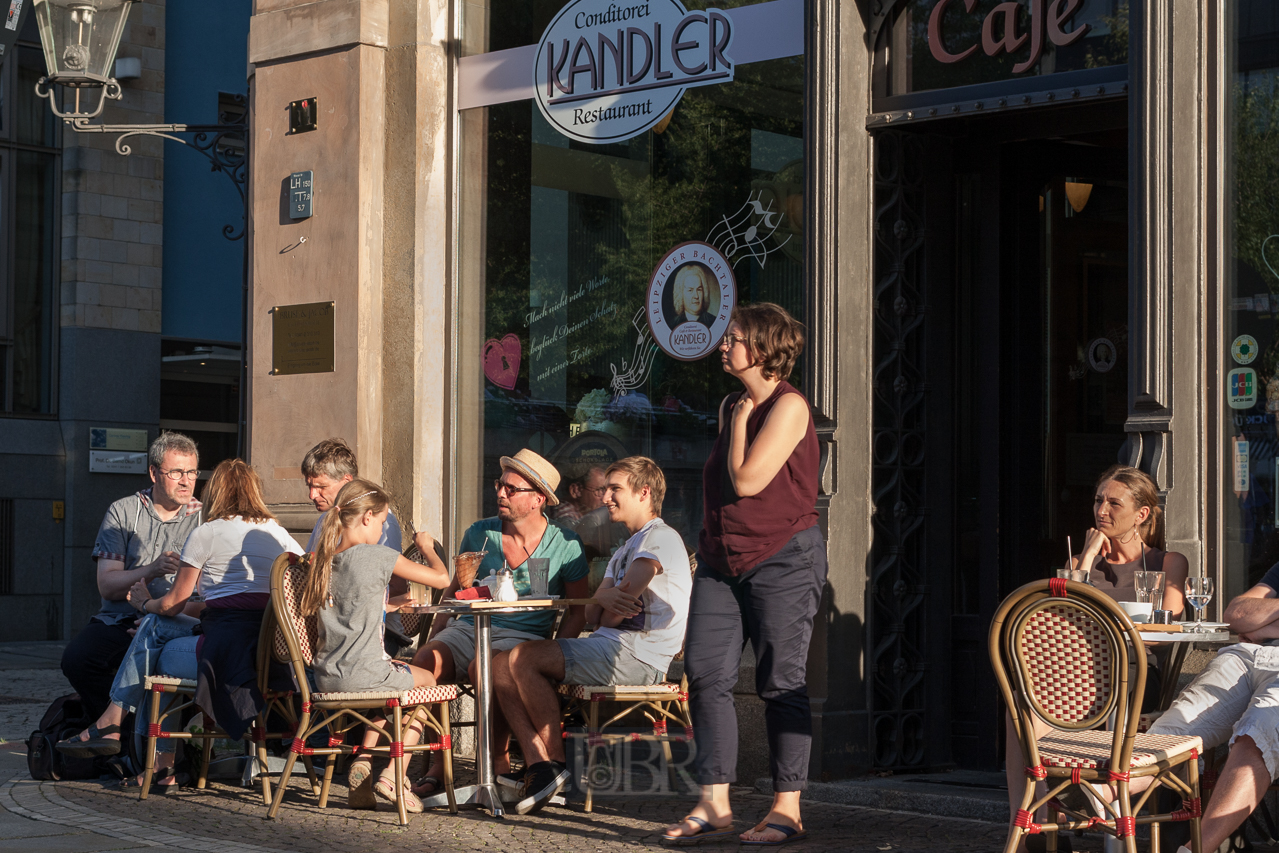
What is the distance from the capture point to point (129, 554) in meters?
7.70

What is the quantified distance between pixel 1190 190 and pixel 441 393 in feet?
14.1

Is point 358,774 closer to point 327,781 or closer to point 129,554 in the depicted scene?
point 327,781

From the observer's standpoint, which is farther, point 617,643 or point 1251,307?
point 617,643

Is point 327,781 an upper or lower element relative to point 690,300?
lower

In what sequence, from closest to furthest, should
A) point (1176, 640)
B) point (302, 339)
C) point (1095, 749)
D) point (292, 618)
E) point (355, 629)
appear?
1. point (1095, 749)
2. point (1176, 640)
3. point (355, 629)
4. point (292, 618)
5. point (302, 339)

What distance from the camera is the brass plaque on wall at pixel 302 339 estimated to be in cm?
900

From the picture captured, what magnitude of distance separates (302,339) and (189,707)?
2.60 m

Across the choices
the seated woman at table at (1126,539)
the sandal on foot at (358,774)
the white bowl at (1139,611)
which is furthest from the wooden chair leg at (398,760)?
the white bowl at (1139,611)

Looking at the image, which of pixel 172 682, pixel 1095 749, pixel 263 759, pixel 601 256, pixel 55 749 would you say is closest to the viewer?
pixel 1095 749

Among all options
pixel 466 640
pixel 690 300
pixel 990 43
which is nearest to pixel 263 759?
pixel 466 640

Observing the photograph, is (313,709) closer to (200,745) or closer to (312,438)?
(200,745)

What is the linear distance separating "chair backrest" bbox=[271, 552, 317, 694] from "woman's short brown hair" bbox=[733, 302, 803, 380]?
203 centimetres

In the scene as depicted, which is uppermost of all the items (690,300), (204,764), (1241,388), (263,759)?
(690,300)

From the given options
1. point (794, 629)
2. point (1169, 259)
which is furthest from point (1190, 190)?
point (794, 629)
